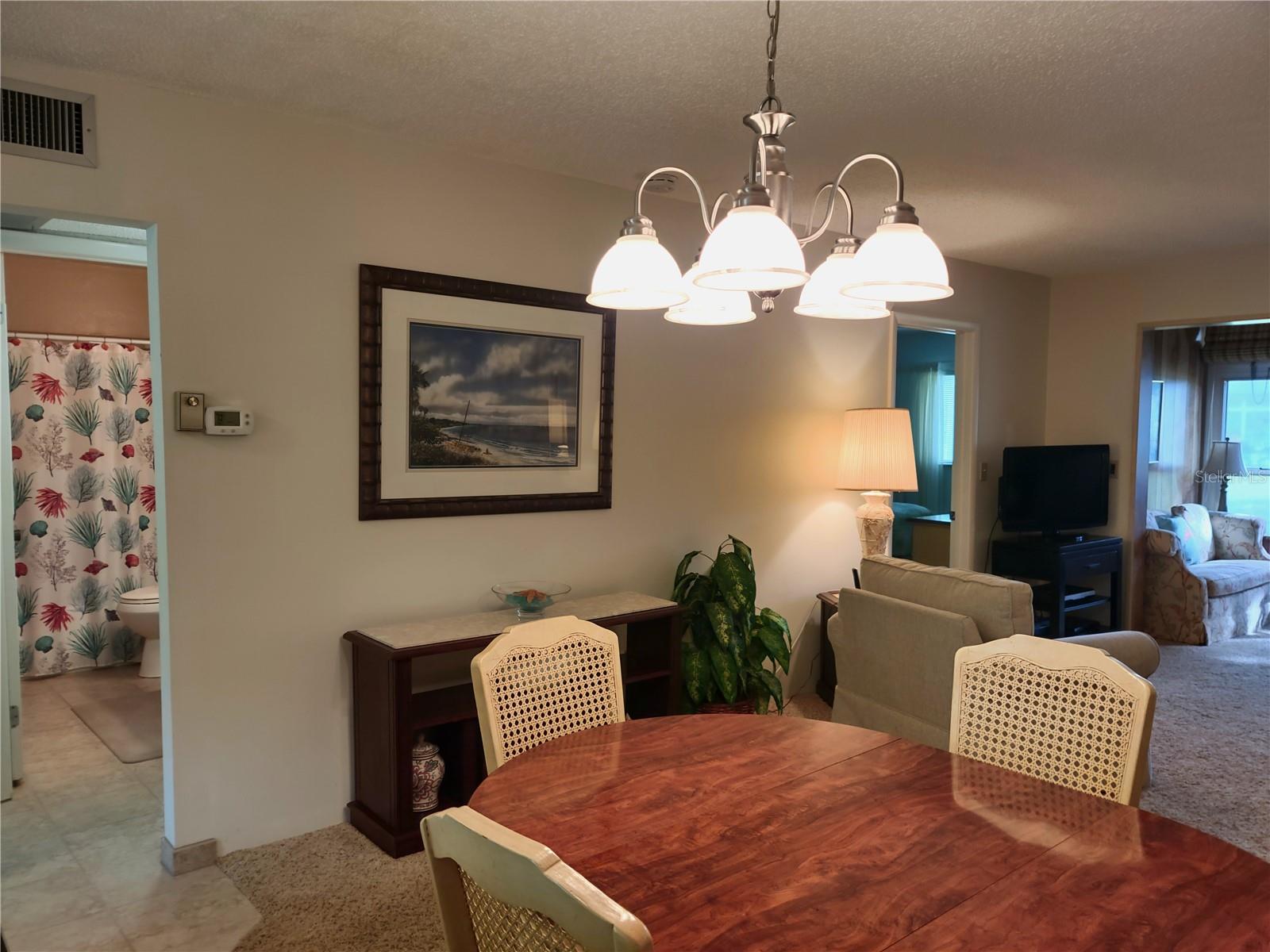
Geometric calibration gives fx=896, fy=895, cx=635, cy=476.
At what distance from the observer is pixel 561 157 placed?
341cm

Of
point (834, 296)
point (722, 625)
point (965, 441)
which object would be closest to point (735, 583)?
point (722, 625)

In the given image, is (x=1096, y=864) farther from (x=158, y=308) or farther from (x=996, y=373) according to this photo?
(x=996, y=373)

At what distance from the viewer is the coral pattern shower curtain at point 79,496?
4.83 m

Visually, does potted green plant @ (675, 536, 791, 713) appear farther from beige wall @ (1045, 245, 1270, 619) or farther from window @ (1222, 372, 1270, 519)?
window @ (1222, 372, 1270, 519)

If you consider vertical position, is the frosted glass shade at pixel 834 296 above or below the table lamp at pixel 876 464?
above

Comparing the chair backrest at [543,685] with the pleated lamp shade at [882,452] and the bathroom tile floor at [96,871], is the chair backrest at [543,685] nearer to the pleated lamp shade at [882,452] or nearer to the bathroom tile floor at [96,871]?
the bathroom tile floor at [96,871]

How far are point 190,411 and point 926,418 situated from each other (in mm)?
6733

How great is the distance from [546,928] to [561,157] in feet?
9.68

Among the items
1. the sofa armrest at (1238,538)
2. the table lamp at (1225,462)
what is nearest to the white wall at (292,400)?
the sofa armrest at (1238,538)

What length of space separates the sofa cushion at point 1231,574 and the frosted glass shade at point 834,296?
5211mm

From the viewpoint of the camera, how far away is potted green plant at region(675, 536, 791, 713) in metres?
3.74

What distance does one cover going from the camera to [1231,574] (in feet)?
20.3

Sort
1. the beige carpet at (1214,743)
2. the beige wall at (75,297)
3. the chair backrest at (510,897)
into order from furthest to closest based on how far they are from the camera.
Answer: the beige wall at (75,297)
the beige carpet at (1214,743)
the chair backrest at (510,897)

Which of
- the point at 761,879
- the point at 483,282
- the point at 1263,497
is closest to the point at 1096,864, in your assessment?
the point at 761,879
